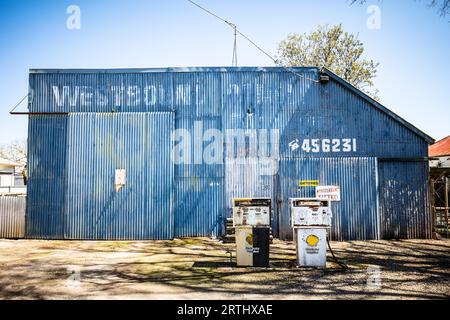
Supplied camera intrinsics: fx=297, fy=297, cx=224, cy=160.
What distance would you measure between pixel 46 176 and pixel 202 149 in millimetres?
7142

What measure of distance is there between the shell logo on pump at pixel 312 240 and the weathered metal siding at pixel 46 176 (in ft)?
35.1

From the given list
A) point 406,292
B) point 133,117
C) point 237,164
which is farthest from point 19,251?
point 406,292

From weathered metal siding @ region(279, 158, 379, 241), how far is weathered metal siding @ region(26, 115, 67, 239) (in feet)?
32.6

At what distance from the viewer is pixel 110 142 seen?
44.2ft

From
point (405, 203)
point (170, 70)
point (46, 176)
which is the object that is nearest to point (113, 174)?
point (46, 176)

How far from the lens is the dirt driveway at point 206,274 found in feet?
20.9

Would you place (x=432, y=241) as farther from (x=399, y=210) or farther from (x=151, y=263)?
(x=151, y=263)

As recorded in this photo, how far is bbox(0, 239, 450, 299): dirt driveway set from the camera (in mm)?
6376

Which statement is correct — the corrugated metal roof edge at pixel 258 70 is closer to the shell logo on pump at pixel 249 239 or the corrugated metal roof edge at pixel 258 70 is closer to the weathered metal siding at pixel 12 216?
the weathered metal siding at pixel 12 216

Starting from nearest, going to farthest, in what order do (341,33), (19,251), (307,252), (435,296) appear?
(435,296)
(307,252)
(19,251)
(341,33)

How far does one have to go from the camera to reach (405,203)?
13.2m

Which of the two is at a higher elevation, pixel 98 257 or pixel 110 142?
pixel 110 142

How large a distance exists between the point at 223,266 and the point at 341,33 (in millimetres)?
28674

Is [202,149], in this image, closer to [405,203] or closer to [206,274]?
[206,274]
